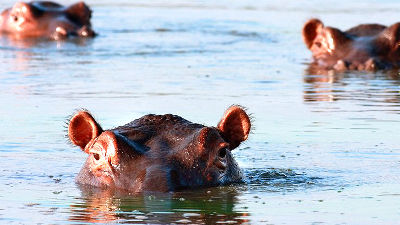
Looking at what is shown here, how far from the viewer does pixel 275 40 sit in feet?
70.8

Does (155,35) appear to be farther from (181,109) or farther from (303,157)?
(303,157)

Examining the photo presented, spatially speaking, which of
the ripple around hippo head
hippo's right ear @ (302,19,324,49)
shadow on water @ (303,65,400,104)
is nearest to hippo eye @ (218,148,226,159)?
the ripple around hippo head

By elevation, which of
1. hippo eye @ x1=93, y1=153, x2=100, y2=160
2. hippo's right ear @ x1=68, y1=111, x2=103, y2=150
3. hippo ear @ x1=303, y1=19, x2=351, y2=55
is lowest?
hippo eye @ x1=93, y1=153, x2=100, y2=160

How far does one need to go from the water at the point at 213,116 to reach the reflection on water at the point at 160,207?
0.01 meters

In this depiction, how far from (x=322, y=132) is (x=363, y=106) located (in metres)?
1.95

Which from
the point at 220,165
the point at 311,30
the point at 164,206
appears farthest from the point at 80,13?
the point at 164,206

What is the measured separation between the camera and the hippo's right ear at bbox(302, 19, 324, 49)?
60.7 ft

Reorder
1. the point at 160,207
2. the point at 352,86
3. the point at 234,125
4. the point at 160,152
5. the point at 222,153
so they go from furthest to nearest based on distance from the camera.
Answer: the point at 352,86 → the point at 234,125 → the point at 222,153 → the point at 160,152 → the point at 160,207

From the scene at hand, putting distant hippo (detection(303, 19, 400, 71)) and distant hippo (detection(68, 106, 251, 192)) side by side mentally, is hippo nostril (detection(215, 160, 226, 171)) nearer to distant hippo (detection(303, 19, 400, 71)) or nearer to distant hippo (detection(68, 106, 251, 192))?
distant hippo (detection(68, 106, 251, 192))

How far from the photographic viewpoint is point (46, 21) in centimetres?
2270

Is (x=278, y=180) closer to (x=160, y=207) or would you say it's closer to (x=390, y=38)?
(x=160, y=207)

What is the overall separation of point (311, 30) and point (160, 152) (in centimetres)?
1113

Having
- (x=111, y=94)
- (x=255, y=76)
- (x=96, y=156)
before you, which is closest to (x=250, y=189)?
(x=96, y=156)

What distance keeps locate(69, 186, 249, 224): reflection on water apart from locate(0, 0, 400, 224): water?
0.01m
